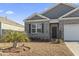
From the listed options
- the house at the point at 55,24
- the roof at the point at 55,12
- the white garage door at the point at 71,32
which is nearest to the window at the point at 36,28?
the house at the point at 55,24

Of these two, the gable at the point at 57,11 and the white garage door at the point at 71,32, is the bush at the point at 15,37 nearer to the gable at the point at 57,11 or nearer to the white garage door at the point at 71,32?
the white garage door at the point at 71,32

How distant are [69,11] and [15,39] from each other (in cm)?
891

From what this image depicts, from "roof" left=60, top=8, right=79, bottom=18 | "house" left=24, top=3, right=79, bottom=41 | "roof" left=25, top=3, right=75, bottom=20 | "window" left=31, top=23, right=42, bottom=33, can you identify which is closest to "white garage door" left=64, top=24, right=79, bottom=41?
"house" left=24, top=3, right=79, bottom=41

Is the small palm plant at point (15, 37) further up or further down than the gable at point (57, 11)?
further down

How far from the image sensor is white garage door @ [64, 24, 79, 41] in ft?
84.9

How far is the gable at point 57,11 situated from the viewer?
1118 inches

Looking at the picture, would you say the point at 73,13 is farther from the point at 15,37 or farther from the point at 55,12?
the point at 15,37

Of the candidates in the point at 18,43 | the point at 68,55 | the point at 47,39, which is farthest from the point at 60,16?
the point at 68,55

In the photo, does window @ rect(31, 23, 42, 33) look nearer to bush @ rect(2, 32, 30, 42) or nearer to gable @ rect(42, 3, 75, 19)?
gable @ rect(42, 3, 75, 19)

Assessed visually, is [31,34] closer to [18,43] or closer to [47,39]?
[47,39]

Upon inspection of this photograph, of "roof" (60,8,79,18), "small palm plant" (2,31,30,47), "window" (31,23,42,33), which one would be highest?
"roof" (60,8,79,18)

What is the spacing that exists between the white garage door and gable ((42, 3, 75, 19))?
2528 millimetres

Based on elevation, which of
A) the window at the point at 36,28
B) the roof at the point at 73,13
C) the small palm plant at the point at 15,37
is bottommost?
the small palm plant at the point at 15,37

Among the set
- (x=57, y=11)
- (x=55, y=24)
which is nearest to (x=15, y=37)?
(x=55, y=24)
